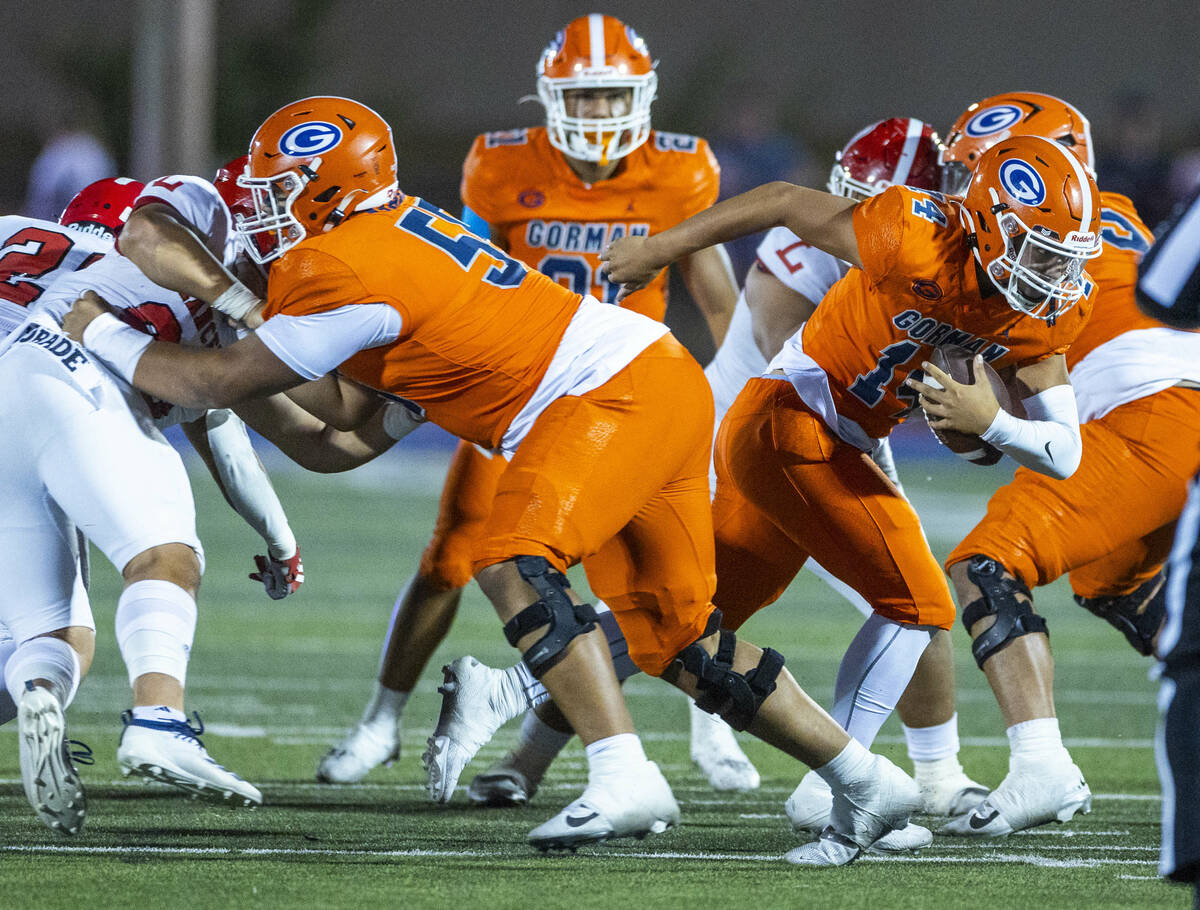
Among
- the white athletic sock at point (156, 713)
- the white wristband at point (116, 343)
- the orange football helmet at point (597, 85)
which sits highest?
the orange football helmet at point (597, 85)

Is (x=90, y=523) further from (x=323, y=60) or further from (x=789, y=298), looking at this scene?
(x=323, y=60)

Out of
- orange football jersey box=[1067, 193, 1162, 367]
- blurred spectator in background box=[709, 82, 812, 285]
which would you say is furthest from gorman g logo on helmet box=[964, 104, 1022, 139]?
blurred spectator in background box=[709, 82, 812, 285]

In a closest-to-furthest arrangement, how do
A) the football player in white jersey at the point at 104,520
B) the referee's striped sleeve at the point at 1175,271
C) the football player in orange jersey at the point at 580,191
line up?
the referee's striped sleeve at the point at 1175,271
the football player in white jersey at the point at 104,520
the football player in orange jersey at the point at 580,191

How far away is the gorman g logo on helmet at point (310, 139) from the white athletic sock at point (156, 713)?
1.14 meters

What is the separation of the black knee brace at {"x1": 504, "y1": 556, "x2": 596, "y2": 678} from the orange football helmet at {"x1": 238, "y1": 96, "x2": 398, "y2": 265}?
86cm

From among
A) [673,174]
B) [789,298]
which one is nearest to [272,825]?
[789,298]

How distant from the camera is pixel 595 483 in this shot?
11.2ft

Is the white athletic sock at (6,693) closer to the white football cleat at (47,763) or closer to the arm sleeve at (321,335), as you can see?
the white football cleat at (47,763)

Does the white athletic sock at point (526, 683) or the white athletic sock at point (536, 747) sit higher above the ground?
the white athletic sock at point (526, 683)

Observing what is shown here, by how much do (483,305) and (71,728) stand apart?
100 inches

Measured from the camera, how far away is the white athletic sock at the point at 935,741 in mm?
4355

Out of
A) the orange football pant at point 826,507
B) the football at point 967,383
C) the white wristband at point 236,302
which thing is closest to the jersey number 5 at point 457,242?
the white wristband at point 236,302

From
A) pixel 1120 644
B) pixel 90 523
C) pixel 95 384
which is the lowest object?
pixel 1120 644

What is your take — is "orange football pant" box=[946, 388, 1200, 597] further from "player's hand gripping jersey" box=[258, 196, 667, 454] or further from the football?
"player's hand gripping jersey" box=[258, 196, 667, 454]
